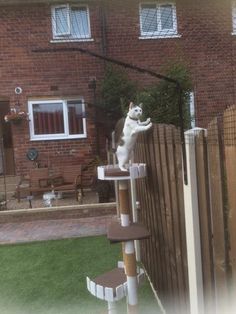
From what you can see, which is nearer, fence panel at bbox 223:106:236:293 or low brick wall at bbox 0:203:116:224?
fence panel at bbox 223:106:236:293

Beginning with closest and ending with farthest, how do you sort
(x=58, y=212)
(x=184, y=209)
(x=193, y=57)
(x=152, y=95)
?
1. (x=184, y=209)
2. (x=58, y=212)
3. (x=152, y=95)
4. (x=193, y=57)

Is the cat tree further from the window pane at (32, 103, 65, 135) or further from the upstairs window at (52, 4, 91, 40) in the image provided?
the window pane at (32, 103, 65, 135)

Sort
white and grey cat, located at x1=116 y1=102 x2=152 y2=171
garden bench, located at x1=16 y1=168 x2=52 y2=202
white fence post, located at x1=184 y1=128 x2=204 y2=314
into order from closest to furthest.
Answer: white fence post, located at x1=184 y1=128 x2=204 y2=314 < white and grey cat, located at x1=116 y1=102 x2=152 y2=171 < garden bench, located at x1=16 y1=168 x2=52 y2=202

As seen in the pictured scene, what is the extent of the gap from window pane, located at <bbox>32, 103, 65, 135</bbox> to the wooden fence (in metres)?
7.13

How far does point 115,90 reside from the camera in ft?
34.4

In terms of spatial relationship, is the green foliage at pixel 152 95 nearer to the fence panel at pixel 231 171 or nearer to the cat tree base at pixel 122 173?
the cat tree base at pixel 122 173

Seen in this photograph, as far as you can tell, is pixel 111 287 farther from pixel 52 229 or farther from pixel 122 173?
pixel 52 229

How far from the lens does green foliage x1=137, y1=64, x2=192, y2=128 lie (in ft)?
27.0

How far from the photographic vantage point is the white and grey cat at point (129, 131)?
309 cm

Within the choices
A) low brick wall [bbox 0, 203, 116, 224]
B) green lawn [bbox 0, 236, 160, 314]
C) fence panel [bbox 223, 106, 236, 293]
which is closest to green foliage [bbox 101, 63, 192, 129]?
low brick wall [bbox 0, 203, 116, 224]

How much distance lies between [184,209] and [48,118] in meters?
9.21

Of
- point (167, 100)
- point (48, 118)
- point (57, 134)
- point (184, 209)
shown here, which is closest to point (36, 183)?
point (57, 134)

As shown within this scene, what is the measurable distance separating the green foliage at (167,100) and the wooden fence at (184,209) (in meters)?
3.75

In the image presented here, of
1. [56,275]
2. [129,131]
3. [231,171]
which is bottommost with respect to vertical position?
[56,275]
